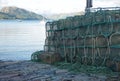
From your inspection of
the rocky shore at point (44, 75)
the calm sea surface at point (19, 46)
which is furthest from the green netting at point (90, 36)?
the calm sea surface at point (19, 46)

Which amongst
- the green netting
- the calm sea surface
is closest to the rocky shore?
the green netting

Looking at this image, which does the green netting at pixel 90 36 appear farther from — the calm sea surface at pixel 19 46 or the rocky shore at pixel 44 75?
the calm sea surface at pixel 19 46

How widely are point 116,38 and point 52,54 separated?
515cm

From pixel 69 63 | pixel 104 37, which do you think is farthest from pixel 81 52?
pixel 104 37

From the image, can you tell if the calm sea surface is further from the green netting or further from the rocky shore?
the rocky shore

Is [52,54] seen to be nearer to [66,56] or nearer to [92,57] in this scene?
[66,56]

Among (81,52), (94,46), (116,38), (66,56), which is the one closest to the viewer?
(116,38)

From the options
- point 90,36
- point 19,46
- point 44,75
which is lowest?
point 44,75

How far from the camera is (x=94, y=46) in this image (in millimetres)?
18344

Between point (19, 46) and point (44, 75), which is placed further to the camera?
point (19, 46)

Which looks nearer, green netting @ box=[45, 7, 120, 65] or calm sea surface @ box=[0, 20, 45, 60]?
green netting @ box=[45, 7, 120, 65]

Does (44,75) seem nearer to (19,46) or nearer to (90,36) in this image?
(90,36)

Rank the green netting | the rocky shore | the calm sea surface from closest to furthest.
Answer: the rocky shore
the green netting
the calm sea surface

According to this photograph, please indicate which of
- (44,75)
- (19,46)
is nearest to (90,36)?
(44,75)
